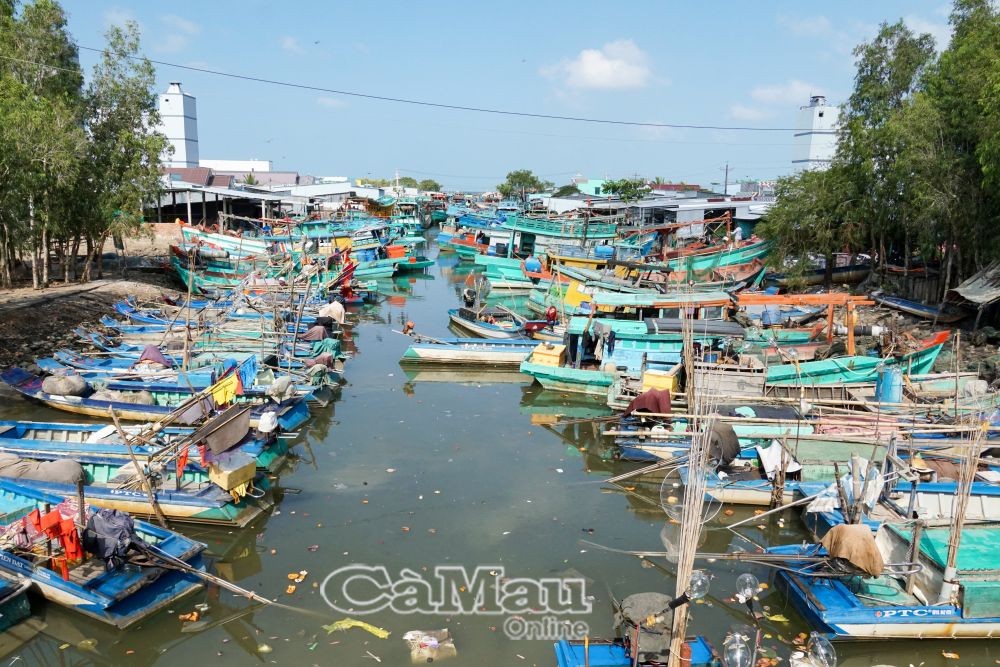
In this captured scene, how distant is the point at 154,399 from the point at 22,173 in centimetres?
977

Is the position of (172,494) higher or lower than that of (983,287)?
lower

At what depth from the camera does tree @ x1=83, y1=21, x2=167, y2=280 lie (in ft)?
77.5

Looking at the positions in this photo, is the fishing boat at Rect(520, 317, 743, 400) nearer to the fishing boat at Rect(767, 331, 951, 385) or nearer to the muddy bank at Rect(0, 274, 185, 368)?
the fishing boat at Rect(767, 331, 951, 385)

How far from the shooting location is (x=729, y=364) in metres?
15.9

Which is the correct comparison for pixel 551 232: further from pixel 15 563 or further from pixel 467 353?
pixel 15 563

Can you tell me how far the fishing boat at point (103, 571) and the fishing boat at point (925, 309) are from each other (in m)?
20.2

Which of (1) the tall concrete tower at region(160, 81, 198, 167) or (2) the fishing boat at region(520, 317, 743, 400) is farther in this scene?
(1) the tall concrete tower at region(160, 81, 198, 167)

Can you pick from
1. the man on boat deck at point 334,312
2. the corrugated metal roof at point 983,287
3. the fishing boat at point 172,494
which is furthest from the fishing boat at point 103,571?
the corrugated metal roof at point 983,287

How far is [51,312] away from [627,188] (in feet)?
175

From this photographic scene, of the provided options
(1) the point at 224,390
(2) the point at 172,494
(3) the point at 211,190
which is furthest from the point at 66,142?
(3) the point at 211,190

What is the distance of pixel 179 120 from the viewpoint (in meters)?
67.3

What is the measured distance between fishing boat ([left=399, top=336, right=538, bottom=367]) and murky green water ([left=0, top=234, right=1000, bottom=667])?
7.50ft

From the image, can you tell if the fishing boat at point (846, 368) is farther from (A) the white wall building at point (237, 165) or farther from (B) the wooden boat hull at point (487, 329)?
(A) the white wall building at point (237, 165)

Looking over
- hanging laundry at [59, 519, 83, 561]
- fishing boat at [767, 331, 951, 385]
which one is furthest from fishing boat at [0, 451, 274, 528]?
fishing boat at [767, 331, 951, 385]
